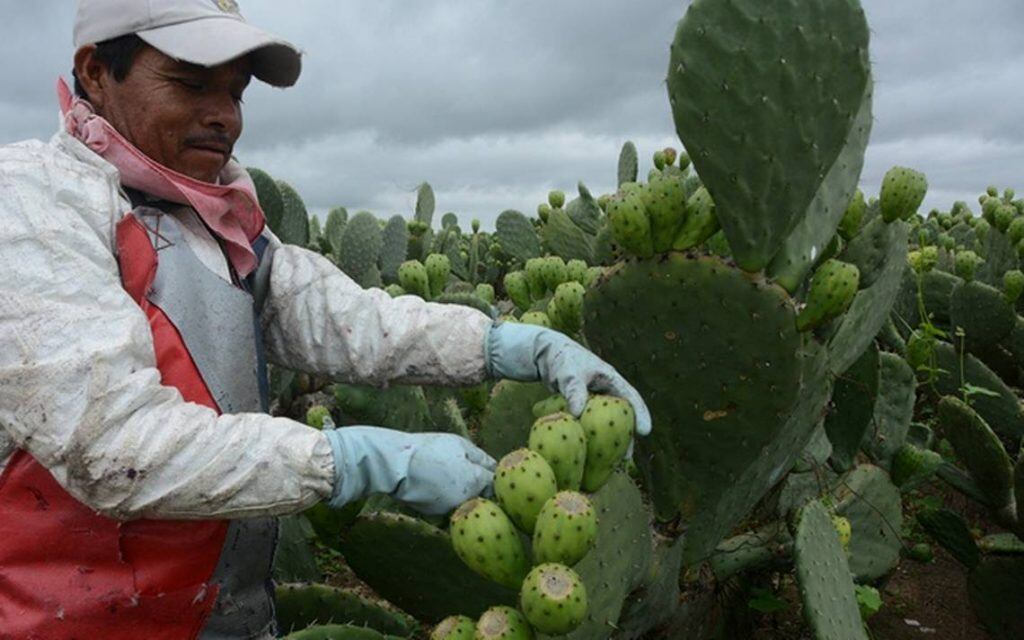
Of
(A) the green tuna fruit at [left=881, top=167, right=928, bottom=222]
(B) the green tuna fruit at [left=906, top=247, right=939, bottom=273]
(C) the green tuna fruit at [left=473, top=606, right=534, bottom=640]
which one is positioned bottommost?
(C) the green tuna fruit at [left=473, top=606, right=534, bottom=640]

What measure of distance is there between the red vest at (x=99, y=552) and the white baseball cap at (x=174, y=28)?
31 centimetres

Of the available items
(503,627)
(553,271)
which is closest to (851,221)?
(553,271)

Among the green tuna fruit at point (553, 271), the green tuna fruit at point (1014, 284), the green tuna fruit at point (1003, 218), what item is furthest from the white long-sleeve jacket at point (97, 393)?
the green tuna fruit at point (1003, 218)

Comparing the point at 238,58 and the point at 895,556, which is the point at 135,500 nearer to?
the point at 238,58

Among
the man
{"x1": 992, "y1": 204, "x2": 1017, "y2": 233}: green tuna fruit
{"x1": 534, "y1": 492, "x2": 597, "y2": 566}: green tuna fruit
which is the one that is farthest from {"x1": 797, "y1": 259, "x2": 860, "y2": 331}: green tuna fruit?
{"x1": 992, "y1": 204, "x2": 1017, "y2": 233}: green tuna fruit

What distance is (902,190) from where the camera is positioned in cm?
243

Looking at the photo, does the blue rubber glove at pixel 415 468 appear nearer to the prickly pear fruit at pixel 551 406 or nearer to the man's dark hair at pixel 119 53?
the prickly pear fruit at pixel 551 406

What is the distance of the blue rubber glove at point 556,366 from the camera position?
1803 mm

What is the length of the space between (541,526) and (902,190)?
1.56 m

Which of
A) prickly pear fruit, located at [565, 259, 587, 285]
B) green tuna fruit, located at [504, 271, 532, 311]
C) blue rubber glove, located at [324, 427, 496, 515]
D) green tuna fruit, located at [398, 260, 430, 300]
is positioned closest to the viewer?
blue rubber glove, located at [324, 427, 496, 515]

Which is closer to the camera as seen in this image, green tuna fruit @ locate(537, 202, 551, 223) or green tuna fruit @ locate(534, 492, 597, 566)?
green tuna fruit @ locate(534, 492, 597, 566)

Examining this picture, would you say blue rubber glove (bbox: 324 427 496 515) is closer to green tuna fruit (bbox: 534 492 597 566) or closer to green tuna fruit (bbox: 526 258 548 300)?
green tuna fruit (bbox: 534 492 597 566)

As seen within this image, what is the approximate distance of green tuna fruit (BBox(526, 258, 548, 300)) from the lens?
321cm

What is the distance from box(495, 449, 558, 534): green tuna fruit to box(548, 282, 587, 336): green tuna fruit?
114 cm
